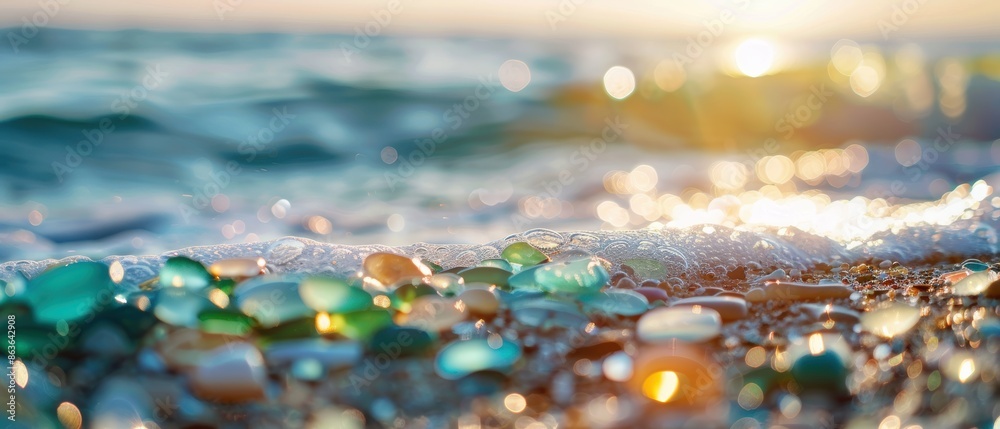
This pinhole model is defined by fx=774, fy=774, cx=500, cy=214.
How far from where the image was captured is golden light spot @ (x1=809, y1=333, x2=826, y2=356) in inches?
49.1

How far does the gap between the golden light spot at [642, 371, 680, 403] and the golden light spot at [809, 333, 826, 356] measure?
8.9 inches

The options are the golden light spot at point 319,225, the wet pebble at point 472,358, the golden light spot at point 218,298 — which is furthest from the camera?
the golden light spot at point 319,225

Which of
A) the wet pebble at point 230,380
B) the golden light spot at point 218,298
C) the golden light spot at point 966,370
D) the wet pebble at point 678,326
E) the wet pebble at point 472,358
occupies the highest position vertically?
the golden light spot at point 966,370

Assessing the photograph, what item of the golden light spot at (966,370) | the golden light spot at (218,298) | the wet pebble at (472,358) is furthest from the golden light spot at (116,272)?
the golden light spot at (966,370)

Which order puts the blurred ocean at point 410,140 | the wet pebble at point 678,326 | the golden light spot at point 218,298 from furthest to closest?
the blurred ocean at point 410,140 < the golden light spot at point 218,298 < the wet pebble at point 678,326

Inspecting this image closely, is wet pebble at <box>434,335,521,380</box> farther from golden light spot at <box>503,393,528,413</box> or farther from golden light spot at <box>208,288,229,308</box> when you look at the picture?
golden light spot at <box>208,288,229,308</box>

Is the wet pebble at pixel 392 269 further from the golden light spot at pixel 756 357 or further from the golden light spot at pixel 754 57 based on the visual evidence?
the golden light spot at pixel 754 57

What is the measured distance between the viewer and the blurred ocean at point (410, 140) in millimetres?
3705

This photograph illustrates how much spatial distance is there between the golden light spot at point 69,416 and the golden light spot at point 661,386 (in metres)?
0.83

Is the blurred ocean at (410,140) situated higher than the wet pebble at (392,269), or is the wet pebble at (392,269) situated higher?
the blurred ocean at (410,140)

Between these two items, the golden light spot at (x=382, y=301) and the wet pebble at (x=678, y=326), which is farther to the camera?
the golden light spot at (x=382, y=301)

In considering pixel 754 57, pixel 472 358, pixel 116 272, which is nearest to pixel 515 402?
pixel 472 358

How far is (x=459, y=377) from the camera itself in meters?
1.22

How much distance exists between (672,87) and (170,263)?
6.91 meters
